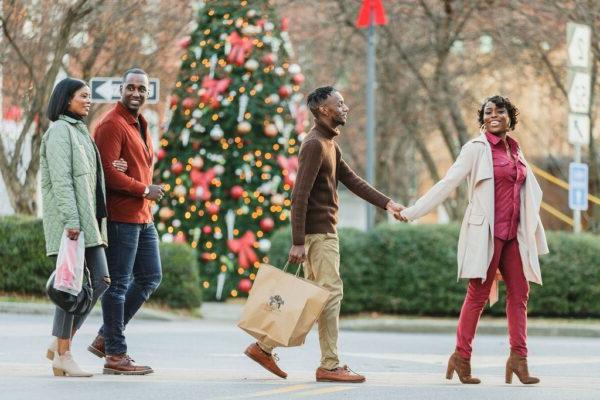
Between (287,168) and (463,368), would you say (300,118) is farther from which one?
(463,368)

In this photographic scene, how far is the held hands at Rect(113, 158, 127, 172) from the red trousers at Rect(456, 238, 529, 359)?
7.71 feet

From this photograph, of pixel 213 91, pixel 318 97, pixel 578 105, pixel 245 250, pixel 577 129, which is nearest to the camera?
pixel 318 97

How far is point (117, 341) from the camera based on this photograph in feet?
28.6

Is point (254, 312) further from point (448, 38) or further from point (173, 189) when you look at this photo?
point (448, 38)

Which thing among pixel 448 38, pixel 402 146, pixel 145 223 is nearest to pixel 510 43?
pixel 448 38

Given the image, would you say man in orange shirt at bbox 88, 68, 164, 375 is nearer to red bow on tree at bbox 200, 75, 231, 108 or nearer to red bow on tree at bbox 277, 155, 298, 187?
red bow on tree at bbox 277, 155, 298, 187

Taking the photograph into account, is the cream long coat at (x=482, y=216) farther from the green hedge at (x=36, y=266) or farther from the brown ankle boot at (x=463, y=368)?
the green hedge at (x=36, y=266)

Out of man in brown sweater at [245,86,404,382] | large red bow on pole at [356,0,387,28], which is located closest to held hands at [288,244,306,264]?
man in brown sweater at [245,86,404,382]

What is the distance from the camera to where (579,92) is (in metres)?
18.2

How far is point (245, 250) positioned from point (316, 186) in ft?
34.8

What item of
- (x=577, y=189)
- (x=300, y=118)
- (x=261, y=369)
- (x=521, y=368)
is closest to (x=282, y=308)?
(x=521, y=368)

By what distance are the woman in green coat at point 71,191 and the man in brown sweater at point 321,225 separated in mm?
1150

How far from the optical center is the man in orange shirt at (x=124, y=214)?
8.66 metres

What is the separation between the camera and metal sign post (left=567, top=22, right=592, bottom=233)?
698 inches
